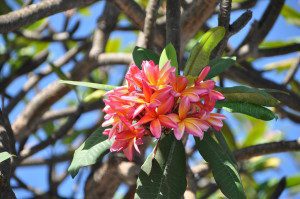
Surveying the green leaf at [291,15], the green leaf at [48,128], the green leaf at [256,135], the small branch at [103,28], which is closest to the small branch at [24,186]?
the green leaf at [48,128]

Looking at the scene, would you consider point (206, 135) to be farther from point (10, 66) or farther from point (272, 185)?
point (10, 66)

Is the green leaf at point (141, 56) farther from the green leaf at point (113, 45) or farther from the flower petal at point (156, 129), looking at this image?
the green leaf at point (113, 45)

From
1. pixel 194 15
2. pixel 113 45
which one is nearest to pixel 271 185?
pixel 194 15

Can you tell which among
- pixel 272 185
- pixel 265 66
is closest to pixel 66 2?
pixel 272 185

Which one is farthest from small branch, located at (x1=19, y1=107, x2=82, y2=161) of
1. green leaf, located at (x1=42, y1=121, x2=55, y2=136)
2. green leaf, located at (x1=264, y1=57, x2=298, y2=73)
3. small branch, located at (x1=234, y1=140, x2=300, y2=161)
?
green leaf, located at (x1=264, y1=57, x2=298, y2=73)

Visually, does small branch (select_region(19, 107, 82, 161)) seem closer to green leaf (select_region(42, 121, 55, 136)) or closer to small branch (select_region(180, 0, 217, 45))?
green leaf (select_region(42, 121, 55, 136))

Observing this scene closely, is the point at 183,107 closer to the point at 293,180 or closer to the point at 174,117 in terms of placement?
the point at 174,117

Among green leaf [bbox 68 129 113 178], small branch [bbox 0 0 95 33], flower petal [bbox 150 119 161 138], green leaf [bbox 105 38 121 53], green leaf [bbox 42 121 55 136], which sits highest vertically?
small branch [bbox 0 0 95 33]
